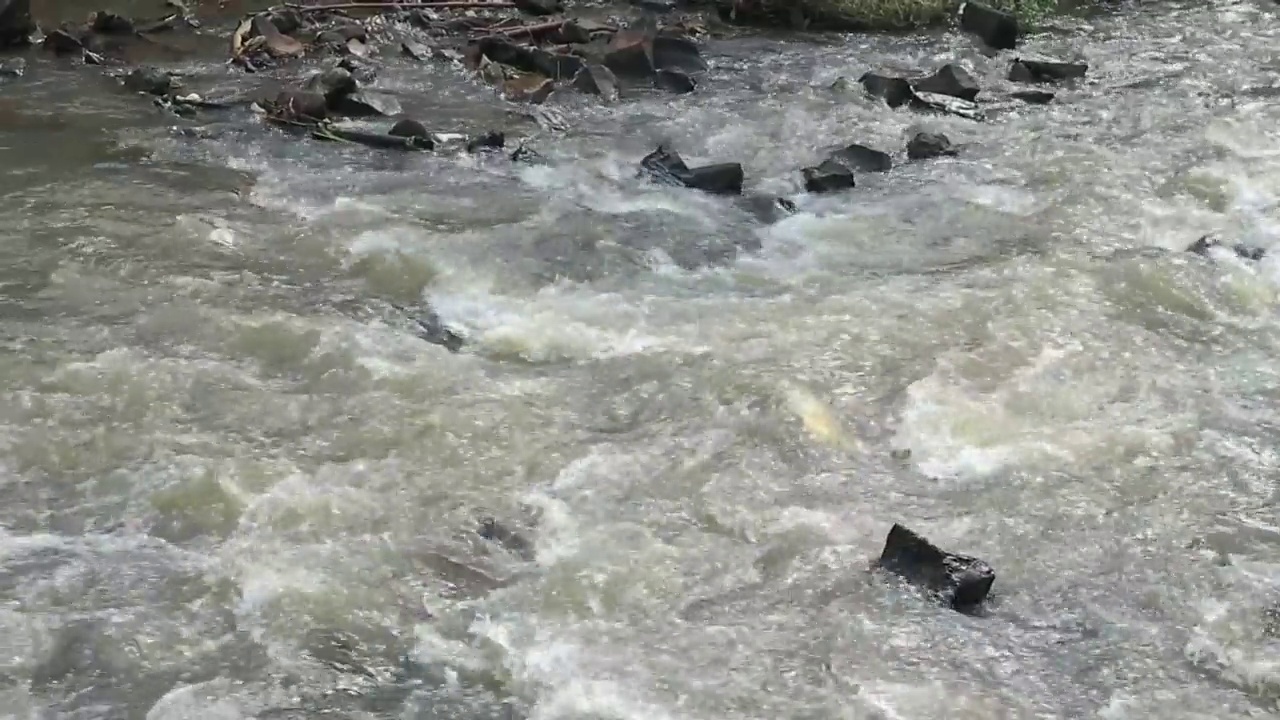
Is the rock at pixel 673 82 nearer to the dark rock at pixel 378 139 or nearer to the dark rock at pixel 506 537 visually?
the dark rock at pixel 378 139

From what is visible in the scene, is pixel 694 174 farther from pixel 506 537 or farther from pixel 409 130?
pixel 506 537

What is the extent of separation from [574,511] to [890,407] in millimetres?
1574

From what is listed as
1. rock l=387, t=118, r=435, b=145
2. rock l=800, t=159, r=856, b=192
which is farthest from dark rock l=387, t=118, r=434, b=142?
→ rock l=800, t=159, r=856, b=192

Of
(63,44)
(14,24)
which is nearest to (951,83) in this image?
(63,44)

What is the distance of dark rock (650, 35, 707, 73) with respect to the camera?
9719 millimetres

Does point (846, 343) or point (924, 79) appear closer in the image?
point (846, 343)

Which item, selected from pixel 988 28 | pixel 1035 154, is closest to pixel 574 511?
pixel 1035 154

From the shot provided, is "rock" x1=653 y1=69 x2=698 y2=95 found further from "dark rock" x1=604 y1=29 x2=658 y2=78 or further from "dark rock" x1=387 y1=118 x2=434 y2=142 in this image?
"dark rock" x1=387 y1=118 x2=434 y2=142

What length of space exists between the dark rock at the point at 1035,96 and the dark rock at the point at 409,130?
187 inches

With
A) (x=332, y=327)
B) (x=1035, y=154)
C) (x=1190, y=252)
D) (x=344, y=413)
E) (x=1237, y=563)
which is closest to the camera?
(x=1237, y=563)

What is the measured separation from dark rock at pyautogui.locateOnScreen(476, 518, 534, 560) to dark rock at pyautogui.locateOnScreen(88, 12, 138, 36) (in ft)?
25.4

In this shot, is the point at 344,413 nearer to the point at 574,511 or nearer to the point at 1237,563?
the point at 574,511

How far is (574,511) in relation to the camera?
430 centimetres

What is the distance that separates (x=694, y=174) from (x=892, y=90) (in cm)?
250
